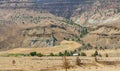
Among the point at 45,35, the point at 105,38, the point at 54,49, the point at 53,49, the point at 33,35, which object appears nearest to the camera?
the point at 54,49

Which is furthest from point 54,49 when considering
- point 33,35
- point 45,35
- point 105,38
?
point 33,35

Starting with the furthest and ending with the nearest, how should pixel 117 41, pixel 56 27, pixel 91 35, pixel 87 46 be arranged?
pixel 56 27 → pixel 91 35 → pixel 117 41 → pixel 87 46

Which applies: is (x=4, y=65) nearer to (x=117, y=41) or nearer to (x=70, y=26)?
(x=117, y=41)

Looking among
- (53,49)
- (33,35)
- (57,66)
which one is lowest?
(53,49)

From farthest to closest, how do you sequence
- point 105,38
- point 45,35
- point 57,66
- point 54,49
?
point 45,35 → point 105,38 → point 54,49 → point 57,66

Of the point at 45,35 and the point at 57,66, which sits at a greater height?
the point at 57,66

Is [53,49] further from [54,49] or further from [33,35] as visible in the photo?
[33,35]

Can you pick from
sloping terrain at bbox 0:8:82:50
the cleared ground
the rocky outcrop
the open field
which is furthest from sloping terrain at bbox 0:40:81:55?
the open field

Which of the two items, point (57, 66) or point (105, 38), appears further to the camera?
Answer: point (105, 38)

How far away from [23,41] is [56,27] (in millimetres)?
20322

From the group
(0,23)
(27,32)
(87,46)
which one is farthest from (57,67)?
(0,23)

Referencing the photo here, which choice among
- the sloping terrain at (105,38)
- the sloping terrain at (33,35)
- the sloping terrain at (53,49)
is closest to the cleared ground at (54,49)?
the sloping terrain at (53,49)

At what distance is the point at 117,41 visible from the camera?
152750mm

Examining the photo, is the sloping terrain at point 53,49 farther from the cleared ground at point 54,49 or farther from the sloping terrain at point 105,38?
the sloping terrain at point 105,38
